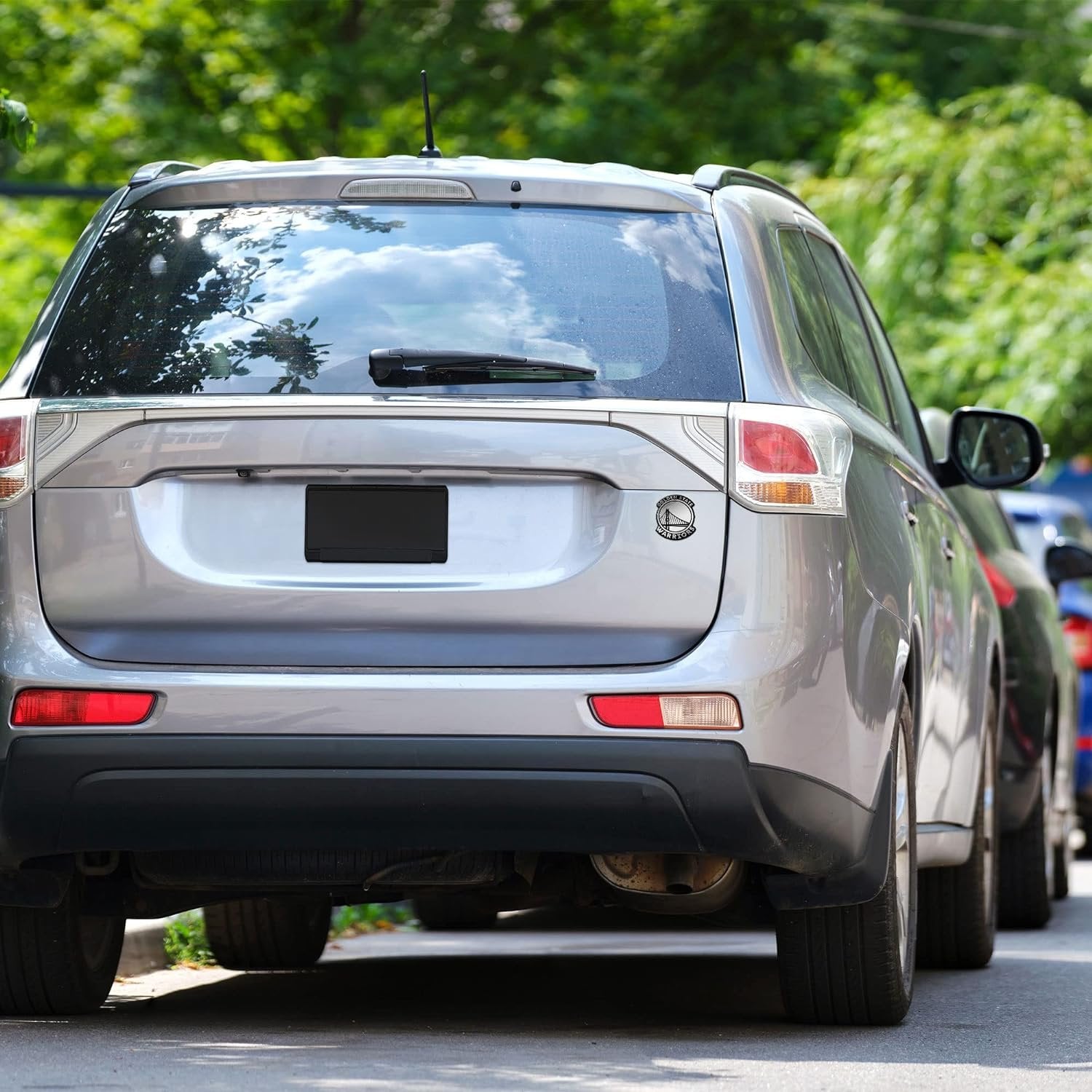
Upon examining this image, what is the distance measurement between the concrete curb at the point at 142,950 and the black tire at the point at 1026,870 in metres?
3.12

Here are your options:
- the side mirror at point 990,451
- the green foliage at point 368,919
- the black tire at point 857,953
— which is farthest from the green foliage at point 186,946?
the side mirror at point 990,451

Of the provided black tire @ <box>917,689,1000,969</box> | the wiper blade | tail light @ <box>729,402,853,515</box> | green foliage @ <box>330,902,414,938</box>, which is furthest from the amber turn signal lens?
green foliage @ <box>330,902,414,938</box>

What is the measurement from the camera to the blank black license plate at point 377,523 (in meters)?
5.07

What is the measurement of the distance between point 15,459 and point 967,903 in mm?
3474

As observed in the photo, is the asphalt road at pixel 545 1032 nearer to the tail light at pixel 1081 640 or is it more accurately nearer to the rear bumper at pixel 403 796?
the rear bumper at pixel 403 796

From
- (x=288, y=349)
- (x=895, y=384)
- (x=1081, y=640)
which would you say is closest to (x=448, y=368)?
(x=288, y=349)

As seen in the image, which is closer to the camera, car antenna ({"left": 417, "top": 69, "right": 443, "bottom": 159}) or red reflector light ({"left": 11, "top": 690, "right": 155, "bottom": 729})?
red reflector light ({"left": 11, "top": 690, "right": 155, "bottom": 729})

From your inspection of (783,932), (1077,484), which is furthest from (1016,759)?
(1077,484)

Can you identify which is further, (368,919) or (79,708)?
(368,919)

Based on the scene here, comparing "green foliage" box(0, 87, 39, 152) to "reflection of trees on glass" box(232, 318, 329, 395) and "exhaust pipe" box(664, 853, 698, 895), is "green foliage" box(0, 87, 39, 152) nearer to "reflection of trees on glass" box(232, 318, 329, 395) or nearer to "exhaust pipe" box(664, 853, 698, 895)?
"reflection of trees on glass" box(232, 318, 329, 395)

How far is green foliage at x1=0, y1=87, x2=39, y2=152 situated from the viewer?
7164mm

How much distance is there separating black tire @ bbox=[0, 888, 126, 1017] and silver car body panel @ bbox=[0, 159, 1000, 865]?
781 mm

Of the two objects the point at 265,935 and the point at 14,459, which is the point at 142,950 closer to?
the point at 265,935

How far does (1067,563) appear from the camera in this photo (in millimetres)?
10859
